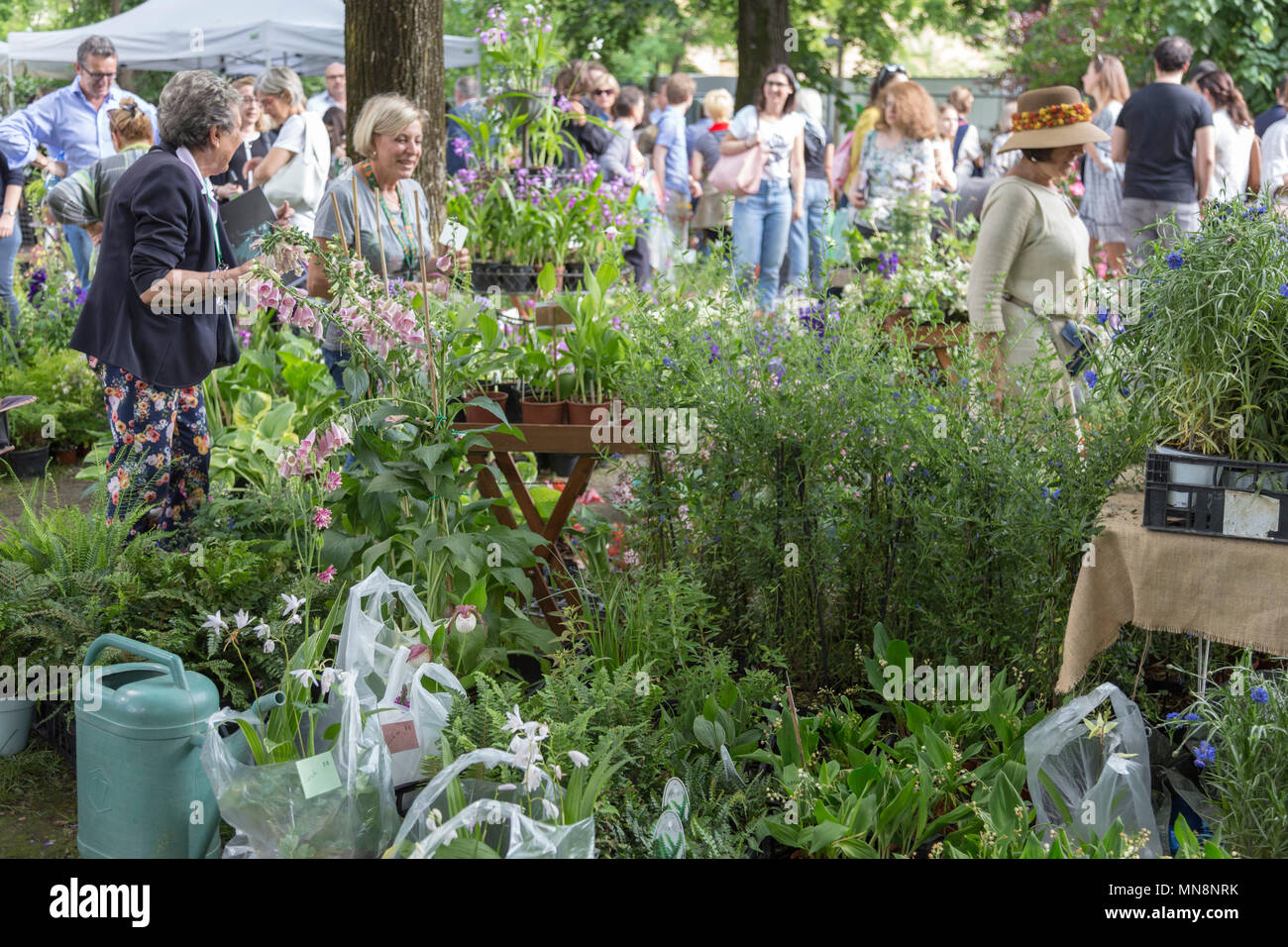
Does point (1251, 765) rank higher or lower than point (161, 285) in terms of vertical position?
lower

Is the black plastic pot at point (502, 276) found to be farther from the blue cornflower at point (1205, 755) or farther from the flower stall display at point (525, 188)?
the blue cornflower at point (1205, 755)

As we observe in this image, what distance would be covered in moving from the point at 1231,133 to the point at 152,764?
24.8 feet

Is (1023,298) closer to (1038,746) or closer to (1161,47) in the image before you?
(1038,746)

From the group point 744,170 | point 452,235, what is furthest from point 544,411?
point 744,170

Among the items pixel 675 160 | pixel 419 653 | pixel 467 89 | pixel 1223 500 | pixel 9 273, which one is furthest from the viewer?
pixel 467 89

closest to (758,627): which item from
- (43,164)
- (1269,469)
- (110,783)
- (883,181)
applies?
(1269,469)

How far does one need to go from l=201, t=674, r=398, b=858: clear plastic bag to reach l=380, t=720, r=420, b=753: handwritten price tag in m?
0.16

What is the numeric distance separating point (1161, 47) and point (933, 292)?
9.10 ft

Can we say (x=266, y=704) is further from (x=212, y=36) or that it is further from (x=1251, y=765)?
(x=212, y=36)

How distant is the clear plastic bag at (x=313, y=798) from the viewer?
2.49 meters

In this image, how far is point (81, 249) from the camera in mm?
7797

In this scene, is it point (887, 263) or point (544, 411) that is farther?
point (887, 263)

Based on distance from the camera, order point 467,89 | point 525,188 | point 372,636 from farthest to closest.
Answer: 1. point 467,89
2. point 525,188
3. point 372,636

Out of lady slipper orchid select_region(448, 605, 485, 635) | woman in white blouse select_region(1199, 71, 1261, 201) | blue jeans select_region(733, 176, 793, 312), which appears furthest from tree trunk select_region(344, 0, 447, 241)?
woman in white blouse select_region(1199, 71, 1261, 201)
